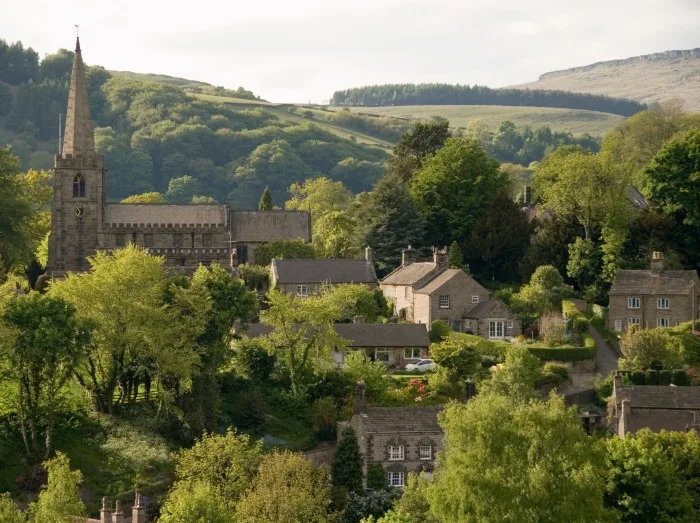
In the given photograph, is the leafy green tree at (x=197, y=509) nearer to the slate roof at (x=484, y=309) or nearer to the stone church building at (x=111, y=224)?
the slate roof at (x=484, y=309)

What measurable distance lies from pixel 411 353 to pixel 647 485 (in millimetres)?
25905

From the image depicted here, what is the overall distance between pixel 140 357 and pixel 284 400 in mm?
7985

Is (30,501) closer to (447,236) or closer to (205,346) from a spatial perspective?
(205,346)

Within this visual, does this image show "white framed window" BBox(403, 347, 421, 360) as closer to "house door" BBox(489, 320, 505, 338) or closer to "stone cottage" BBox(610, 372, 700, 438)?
"house door" BBox(489, 320, 505, 338)

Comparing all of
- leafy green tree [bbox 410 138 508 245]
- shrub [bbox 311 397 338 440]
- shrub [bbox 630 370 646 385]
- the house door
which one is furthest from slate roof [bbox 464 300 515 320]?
shrub [bbox 311 397 338 440]

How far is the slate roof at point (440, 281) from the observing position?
9024 centimetres

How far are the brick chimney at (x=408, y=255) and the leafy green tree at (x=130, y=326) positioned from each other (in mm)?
28253

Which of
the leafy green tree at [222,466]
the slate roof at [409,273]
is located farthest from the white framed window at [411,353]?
the leafy green tree at [222,466]

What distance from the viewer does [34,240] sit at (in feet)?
355

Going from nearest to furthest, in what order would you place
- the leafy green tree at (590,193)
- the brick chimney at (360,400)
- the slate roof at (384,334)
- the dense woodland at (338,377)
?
the dense woodland at (338,377) → the brick chimney at (360,400) → the slate roof at (384,334) → the leafy green tree at (590,193)

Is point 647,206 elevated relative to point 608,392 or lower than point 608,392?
elevated

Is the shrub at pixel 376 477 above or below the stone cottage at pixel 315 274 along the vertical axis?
below

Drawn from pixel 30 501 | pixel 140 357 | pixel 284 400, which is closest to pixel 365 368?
pixel 284 400

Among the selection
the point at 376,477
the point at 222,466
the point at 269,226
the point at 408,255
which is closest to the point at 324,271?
the point at 408,255
